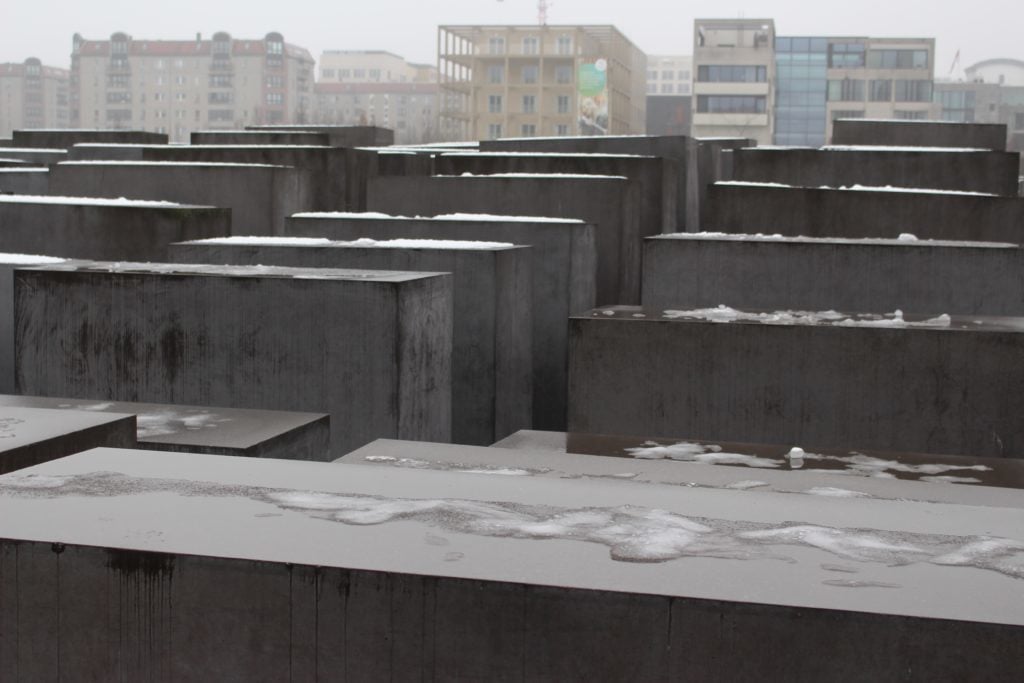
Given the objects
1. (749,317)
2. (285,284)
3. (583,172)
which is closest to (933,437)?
(749,317)

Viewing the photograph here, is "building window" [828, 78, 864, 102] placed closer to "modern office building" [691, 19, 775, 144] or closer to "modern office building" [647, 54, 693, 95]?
"modern office building" [691, 19, 775, 144]

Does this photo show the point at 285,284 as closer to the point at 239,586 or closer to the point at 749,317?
the point at 749,317

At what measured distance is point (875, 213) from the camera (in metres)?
10.9

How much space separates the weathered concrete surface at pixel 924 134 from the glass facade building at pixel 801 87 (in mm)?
79233

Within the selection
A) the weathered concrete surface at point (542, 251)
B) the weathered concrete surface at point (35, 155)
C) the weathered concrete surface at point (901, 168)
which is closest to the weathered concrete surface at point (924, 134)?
the weathered concrete surface at point (901, 168)

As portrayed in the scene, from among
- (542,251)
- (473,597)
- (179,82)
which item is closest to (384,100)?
(179,82)

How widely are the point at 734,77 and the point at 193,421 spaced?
84.4 meters

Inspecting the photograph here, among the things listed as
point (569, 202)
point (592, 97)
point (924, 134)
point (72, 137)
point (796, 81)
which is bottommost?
point (569, 202)

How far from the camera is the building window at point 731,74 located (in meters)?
85.4

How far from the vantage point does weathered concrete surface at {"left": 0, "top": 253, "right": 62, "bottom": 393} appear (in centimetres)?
747

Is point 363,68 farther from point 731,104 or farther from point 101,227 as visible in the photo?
point 101,227

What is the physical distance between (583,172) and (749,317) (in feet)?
19.2

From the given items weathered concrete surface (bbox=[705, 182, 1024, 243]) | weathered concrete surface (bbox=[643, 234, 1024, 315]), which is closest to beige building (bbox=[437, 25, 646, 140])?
weathered concrete surface (bbox=[705, 182, 1024, 243])

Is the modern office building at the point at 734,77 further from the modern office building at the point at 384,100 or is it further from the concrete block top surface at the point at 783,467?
the concrete block top surface at the point at 783,467
